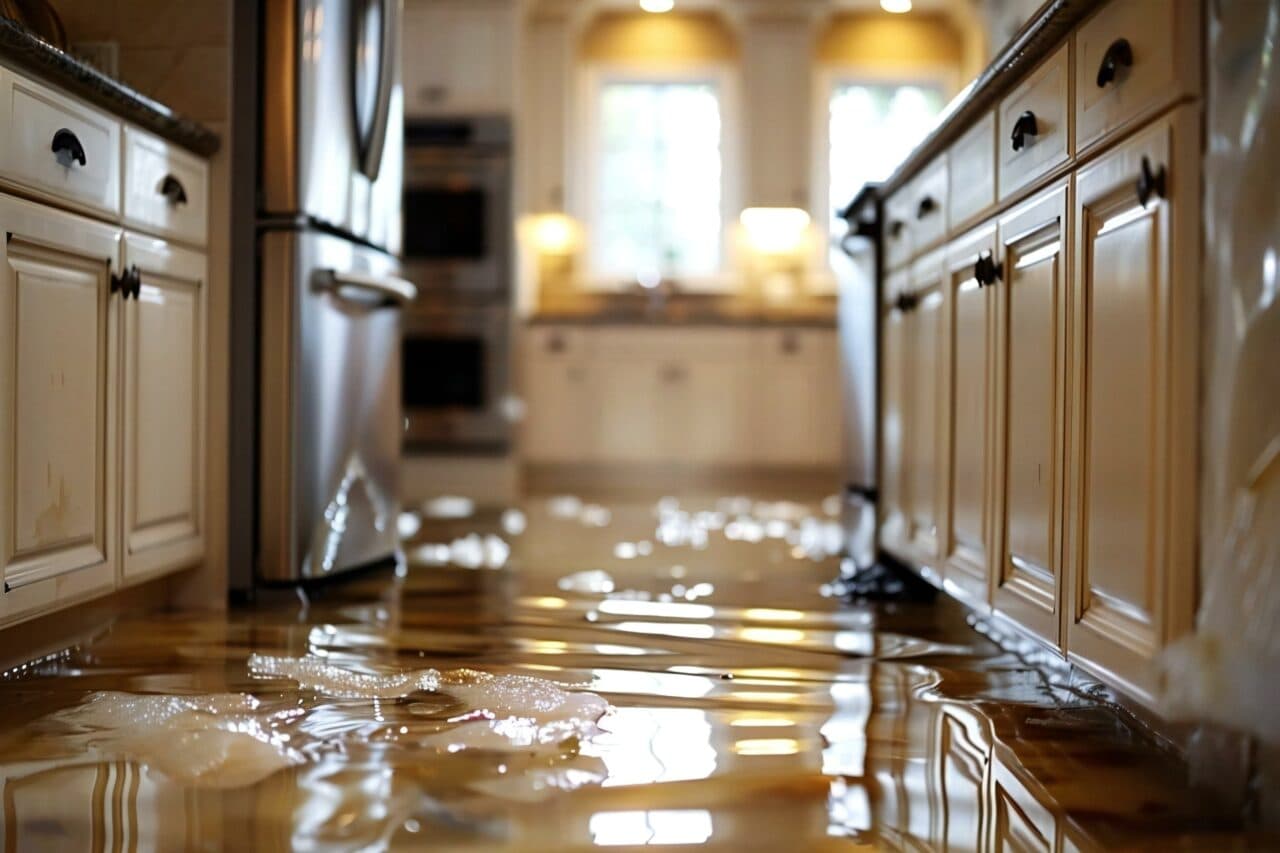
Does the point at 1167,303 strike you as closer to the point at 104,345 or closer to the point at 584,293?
the point at 104,345

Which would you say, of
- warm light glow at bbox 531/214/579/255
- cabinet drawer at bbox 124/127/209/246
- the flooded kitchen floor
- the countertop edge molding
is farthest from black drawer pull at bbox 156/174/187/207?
warm light glow at bbox 531/214/579/255

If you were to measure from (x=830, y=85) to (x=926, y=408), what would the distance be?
427 cm

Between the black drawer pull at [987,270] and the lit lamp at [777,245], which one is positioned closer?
the black drawer pull at [987,270]

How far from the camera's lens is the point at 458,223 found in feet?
16.2

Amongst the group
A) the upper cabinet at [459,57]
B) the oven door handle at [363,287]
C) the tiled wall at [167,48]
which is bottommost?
the oven door handle at [363,287]

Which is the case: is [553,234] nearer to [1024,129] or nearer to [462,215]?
[462,215]

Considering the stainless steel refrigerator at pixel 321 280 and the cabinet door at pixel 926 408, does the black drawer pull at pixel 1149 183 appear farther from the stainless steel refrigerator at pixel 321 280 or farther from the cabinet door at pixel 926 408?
the stainless steel refrigerator at pixel 321 280

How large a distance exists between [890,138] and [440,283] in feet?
8.68

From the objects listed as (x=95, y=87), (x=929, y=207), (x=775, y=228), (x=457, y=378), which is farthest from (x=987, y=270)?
(x=775, y=228)

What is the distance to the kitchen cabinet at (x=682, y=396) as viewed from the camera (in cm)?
541

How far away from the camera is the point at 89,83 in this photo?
1.86 metres

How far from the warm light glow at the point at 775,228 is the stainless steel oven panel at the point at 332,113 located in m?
3.21

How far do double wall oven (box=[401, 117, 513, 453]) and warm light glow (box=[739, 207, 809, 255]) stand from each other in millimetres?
1528

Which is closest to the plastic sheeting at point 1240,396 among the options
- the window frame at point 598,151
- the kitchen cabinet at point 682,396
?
the kitchen cabinet at point 682,396
